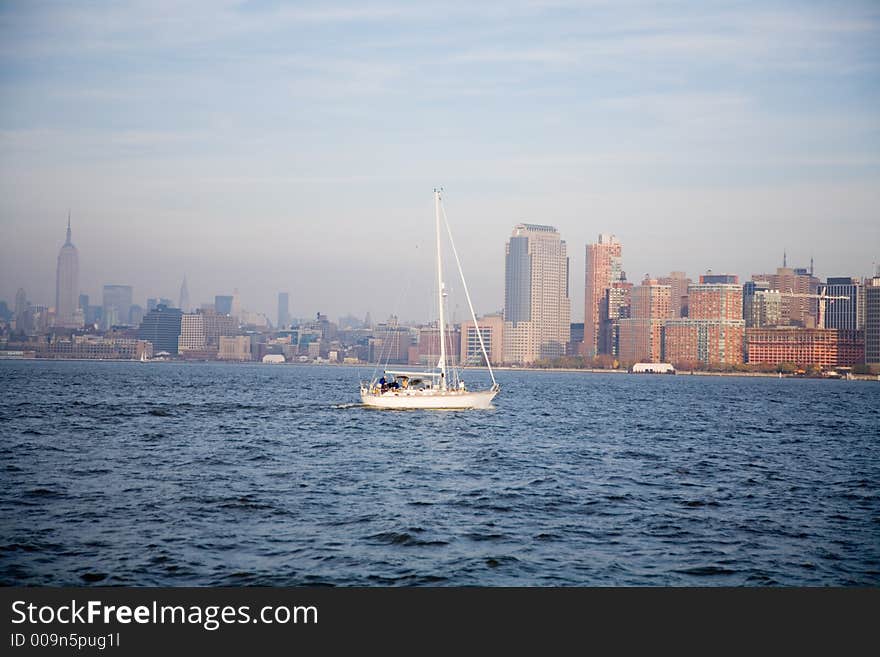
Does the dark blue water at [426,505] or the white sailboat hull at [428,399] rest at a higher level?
the white sailboat hull at [428,399]

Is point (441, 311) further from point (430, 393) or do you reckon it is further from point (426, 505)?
point (426, 505)

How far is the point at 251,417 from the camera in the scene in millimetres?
72250

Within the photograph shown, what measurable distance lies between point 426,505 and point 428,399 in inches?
1522

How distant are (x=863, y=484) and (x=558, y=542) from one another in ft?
62.1

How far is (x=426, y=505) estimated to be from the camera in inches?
1281

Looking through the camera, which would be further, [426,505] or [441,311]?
[441,311]

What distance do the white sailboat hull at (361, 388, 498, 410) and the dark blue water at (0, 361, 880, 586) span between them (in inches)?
231

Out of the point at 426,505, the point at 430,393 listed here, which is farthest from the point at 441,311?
the point at 426,505

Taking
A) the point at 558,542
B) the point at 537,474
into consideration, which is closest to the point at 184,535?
the point at 558,542

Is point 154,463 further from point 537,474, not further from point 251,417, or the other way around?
point 251,417

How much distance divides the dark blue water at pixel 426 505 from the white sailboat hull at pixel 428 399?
586 centimetres

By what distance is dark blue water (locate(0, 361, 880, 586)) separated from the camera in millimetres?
23391

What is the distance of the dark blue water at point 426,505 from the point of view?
76.7ft

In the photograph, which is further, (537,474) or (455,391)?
(455,391)
